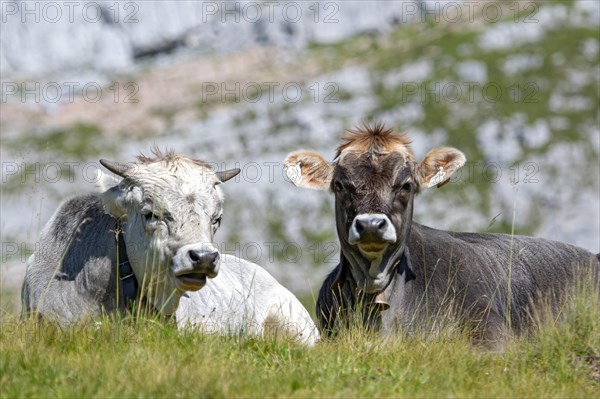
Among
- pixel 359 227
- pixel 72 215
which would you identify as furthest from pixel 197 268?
pixel 72 215

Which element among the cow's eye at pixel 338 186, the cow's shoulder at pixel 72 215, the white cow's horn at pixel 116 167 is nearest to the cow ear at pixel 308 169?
the cow's eye at pixel 338 186

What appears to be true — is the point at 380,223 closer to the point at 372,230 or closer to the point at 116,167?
the point at 372,230

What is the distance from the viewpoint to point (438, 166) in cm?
1273

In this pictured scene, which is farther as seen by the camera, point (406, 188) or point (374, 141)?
point (374, 141)

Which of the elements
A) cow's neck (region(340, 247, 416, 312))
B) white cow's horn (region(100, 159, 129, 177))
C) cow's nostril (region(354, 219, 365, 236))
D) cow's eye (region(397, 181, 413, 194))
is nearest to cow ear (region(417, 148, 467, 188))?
cow's eye (region(397, 181, 413, 194))

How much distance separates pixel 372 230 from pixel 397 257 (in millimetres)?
1071

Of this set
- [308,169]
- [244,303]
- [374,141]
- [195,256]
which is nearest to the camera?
[195,256]

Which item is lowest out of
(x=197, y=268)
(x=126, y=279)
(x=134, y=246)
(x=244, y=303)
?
(x=244, y=303)

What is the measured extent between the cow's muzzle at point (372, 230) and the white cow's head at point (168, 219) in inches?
57.9

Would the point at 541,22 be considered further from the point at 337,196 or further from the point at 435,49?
the point at 337,196

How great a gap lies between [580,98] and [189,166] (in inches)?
6805

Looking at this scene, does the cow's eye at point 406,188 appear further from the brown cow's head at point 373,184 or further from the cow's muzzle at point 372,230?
the cow's muzzle at point 372,230

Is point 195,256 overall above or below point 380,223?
below

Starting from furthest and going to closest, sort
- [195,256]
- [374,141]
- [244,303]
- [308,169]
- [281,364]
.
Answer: [244,303] < [308,169] < [374,141] < [195,256] < [281,364]
